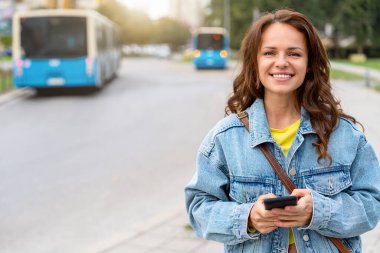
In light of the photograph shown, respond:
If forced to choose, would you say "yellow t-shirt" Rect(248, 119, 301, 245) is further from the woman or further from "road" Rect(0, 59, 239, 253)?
"road" Rect(0, 59, 239, 253)

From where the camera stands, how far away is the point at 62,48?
1931cm

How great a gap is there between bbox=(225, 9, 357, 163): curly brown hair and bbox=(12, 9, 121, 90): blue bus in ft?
56.4

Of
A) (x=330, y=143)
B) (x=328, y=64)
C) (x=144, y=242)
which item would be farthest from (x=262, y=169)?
(x=144, y=242)

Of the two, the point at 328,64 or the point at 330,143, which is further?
the point at 328,64

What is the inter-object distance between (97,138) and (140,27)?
259 feet

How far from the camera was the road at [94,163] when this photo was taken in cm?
616

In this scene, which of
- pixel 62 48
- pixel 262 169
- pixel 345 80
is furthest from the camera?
pixel 345 80

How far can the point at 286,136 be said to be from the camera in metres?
2.27

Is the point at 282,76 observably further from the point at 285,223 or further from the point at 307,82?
the point at 285,223

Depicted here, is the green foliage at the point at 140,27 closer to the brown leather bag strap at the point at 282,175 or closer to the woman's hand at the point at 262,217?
the brown leather bag strap at the point at 282,175

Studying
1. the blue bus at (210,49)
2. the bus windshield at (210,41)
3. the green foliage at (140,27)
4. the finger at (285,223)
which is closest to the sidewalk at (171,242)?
the finger at (285,223)

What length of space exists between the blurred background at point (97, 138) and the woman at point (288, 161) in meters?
0.42

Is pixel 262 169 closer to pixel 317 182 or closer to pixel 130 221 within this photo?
pixel 317 182

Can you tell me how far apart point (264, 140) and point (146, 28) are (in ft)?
295
